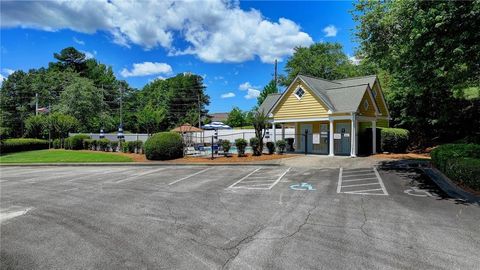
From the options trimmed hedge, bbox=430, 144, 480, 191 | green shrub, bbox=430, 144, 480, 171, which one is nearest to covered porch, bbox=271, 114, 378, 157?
trimmed hedge, bbox=430, 144, 480, 191

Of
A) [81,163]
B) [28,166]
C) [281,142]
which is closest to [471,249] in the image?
[281,142]

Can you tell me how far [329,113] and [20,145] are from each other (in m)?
30.3

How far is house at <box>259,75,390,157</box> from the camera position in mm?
22234

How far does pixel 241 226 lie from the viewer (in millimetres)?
7332

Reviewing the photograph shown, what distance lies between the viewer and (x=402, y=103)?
87.4 feet

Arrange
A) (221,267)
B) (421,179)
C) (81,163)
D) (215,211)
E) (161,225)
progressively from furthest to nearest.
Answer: (81,163), (421,179), (215,211), (161,225), (221,267)

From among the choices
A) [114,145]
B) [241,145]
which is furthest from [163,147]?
[114,145]

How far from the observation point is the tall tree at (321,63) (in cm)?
4772

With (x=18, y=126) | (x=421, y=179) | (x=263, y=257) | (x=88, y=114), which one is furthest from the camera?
(x=18, y=126)

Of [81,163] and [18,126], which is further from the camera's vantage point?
[18,126]

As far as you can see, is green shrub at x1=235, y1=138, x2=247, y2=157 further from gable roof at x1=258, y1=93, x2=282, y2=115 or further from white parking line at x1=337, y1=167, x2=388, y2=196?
gable roof at x1=258, y1=93, x2=282, y2=115

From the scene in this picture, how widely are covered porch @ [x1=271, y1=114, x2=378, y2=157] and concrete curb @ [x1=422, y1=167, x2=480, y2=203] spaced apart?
284 inches

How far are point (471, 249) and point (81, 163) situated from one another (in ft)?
74.8

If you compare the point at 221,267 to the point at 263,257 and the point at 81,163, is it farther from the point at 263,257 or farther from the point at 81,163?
the point at 81,163
